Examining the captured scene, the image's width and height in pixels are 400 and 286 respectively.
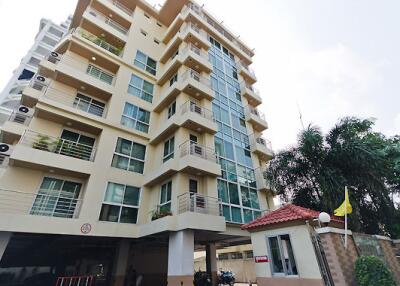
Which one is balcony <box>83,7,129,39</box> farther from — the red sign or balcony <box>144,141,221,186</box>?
the red sign

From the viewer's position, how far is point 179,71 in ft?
51.3

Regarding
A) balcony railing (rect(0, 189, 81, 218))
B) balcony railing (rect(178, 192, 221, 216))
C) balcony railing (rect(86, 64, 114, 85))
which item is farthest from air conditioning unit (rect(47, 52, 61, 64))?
balcony railing (rect(178, 192, 221, 216))

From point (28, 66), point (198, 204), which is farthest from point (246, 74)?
point (28, 66)

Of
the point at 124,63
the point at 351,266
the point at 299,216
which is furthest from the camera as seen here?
the point at 124,63

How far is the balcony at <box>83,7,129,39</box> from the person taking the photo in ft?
50.9

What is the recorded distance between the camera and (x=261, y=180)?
568 inches

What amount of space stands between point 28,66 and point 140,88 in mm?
26208

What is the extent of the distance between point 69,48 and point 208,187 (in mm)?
12643

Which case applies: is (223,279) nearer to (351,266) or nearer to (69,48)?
(351,266)

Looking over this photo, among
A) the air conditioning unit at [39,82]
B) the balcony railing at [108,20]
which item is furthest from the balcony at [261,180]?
the balcony railing at [108,20]

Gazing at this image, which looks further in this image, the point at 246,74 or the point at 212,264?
the point at 246,74

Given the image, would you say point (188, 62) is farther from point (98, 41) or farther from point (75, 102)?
point (75, 102)

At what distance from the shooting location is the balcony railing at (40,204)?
9.06m

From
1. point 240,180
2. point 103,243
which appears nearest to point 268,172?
point 240,180
